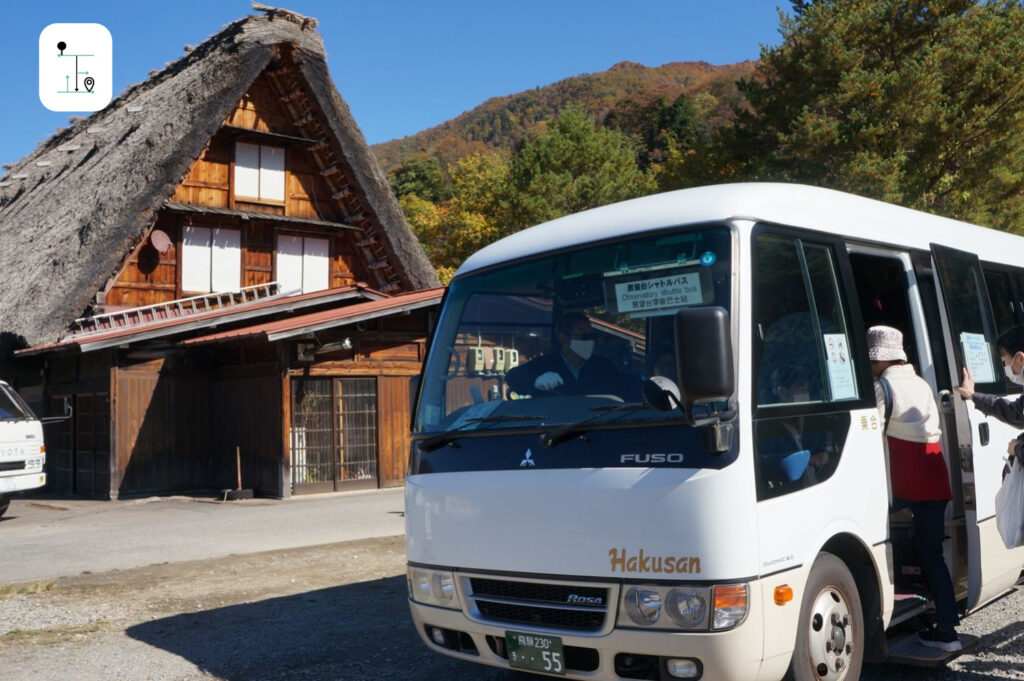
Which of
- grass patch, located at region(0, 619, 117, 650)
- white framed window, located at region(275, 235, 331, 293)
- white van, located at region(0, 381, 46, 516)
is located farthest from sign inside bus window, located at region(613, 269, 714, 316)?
white framed window, located at region(275, 235, 331, 293)

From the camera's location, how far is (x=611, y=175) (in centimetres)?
4206

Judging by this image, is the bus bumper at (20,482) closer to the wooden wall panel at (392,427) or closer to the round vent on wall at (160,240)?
the wooden wall panel at (392,427)

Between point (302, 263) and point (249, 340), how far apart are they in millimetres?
6246

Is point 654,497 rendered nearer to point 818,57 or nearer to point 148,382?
point 148,382

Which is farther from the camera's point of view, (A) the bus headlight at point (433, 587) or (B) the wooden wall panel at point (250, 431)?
(B) the wooden wall panel at point (250, 431)

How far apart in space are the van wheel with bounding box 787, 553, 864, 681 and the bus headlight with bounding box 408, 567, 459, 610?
1502mm

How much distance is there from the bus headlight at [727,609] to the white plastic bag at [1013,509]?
2021mm

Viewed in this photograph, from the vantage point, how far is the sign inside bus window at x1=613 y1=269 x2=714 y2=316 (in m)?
3.89

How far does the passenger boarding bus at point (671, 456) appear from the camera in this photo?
3.56 meters

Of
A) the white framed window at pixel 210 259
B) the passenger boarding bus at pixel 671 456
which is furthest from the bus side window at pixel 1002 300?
the white framed window at pixel 210 259

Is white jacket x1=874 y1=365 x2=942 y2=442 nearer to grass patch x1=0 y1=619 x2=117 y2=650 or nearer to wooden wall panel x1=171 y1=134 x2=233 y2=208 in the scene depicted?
grass patch x1=0 y1=619 x2=117 y2=650

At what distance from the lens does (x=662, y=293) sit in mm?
4000

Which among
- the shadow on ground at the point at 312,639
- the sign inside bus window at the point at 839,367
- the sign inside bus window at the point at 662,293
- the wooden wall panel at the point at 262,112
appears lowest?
the shadow on ground at the point at 312,639

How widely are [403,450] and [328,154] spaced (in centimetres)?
796
